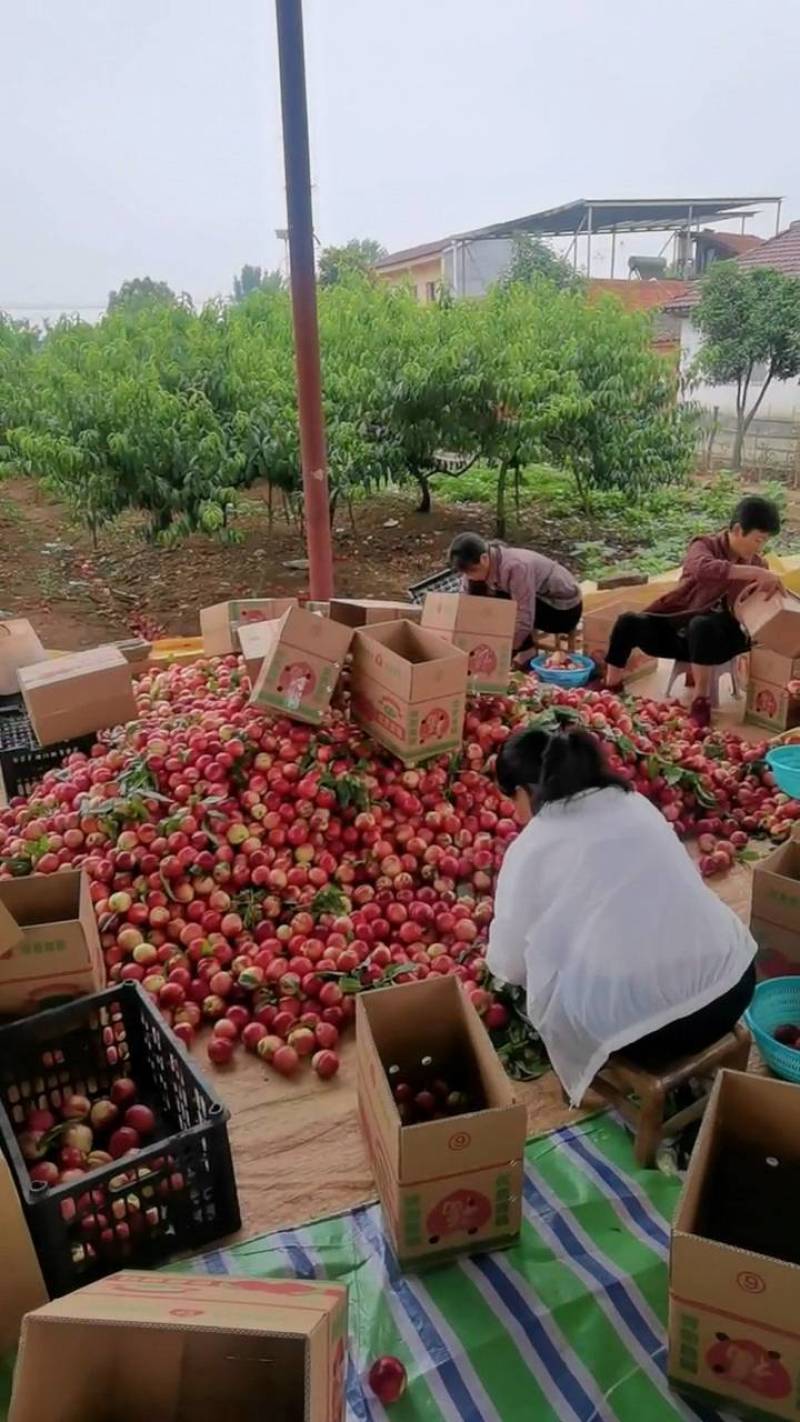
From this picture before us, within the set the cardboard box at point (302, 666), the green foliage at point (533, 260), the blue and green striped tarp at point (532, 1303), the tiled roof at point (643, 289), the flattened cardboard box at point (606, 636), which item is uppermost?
the green foliage at point (533, 260)

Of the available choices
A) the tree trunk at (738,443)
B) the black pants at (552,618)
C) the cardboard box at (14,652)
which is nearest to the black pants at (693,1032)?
the black pants at (552,618)

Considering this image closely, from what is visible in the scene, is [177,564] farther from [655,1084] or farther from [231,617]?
[655,1084]

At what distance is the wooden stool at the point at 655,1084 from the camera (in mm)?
1808

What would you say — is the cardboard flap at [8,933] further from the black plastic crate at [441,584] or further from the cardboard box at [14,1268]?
the black plastic crate at [441,584]

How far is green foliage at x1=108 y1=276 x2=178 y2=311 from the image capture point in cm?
604

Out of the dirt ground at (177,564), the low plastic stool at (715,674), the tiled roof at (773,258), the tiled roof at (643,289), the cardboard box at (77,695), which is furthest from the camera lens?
the tiled roof at (643,289)

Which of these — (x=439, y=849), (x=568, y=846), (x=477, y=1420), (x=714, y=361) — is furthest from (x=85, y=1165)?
(x=714, y=361)

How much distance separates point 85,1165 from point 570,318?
234 inches

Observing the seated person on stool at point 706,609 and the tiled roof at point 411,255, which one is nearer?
the seated person on stool at point 706,609

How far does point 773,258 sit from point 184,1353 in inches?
338

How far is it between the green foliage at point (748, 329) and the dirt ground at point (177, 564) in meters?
1.85

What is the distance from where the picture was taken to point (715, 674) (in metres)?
4.03

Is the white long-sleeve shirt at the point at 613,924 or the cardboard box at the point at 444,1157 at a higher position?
the white long-sleeve shirt at the point at 613,924

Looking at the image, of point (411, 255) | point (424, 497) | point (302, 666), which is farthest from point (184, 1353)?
point (411, 255)
